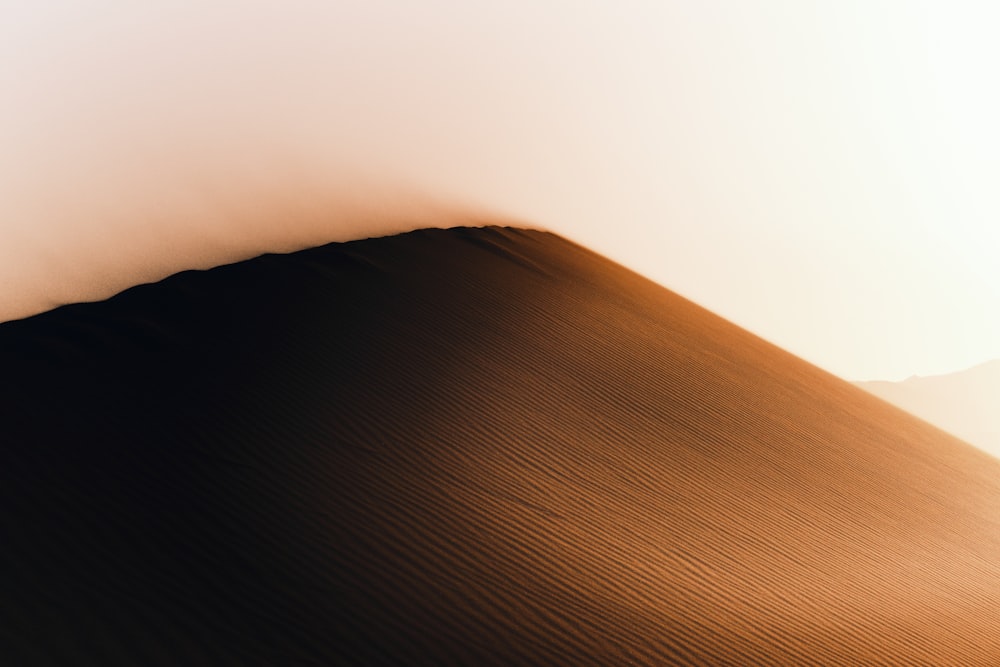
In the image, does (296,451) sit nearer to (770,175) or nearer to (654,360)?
(654,360)

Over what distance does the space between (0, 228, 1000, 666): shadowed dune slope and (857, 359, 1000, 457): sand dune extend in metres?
4.97

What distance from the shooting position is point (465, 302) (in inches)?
197

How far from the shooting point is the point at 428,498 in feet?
9.89

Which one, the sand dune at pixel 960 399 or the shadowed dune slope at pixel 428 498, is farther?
the sand dune at pixel 960 399

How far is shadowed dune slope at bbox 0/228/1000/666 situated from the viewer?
2.38 meters

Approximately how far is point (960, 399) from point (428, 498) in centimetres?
943

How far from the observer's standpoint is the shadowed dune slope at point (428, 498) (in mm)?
2383

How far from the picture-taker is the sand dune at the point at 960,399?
9.84 m

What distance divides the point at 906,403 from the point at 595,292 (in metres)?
5.85

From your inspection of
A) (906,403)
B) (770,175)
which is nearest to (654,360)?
(770,175)

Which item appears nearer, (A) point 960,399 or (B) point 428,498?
(B) point 428,498

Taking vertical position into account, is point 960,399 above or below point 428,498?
above

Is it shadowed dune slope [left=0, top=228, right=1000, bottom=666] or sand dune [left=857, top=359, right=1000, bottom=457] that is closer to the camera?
shadowed dune slope [left=0, top=228, right=1000, bottom=666]

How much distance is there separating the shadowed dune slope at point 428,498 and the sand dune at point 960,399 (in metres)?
4.97
